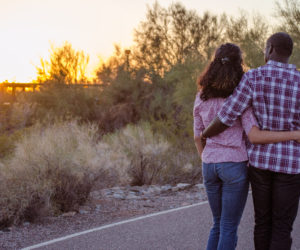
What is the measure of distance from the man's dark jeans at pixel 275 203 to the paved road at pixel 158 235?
196 cm

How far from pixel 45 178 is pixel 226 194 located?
548 centimetres

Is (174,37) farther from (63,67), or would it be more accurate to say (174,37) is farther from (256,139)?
(256,139)

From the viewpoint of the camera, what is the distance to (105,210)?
8.67 meters

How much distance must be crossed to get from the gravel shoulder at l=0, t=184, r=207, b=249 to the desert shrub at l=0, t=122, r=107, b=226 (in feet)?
0.71

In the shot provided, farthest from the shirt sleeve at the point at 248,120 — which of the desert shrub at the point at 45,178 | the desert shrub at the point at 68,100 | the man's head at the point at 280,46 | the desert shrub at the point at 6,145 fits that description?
the desert shrub at the point at 68,100

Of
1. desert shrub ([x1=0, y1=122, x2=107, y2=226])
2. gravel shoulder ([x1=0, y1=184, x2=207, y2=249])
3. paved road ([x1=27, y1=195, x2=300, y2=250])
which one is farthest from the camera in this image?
desert shrub ([x1=0, y1=122, x2=107, y2=226])

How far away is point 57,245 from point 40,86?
90.8ft

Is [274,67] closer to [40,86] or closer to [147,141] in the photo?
[147,141]

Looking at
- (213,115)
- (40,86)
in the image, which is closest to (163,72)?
(40,86)

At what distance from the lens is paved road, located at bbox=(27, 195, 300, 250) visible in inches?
219

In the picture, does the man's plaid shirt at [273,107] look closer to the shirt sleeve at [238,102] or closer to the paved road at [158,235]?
the shirt sleeve at [238,102]

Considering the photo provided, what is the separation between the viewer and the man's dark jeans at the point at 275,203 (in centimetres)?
338

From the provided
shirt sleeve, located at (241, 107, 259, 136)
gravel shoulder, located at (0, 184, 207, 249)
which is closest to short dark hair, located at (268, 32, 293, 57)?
shirt sleeve, located at (241, 107, 259, 136)

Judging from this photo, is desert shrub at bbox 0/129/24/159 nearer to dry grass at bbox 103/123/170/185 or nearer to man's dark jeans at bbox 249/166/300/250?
dry grass at bbox 103/123/170/185
